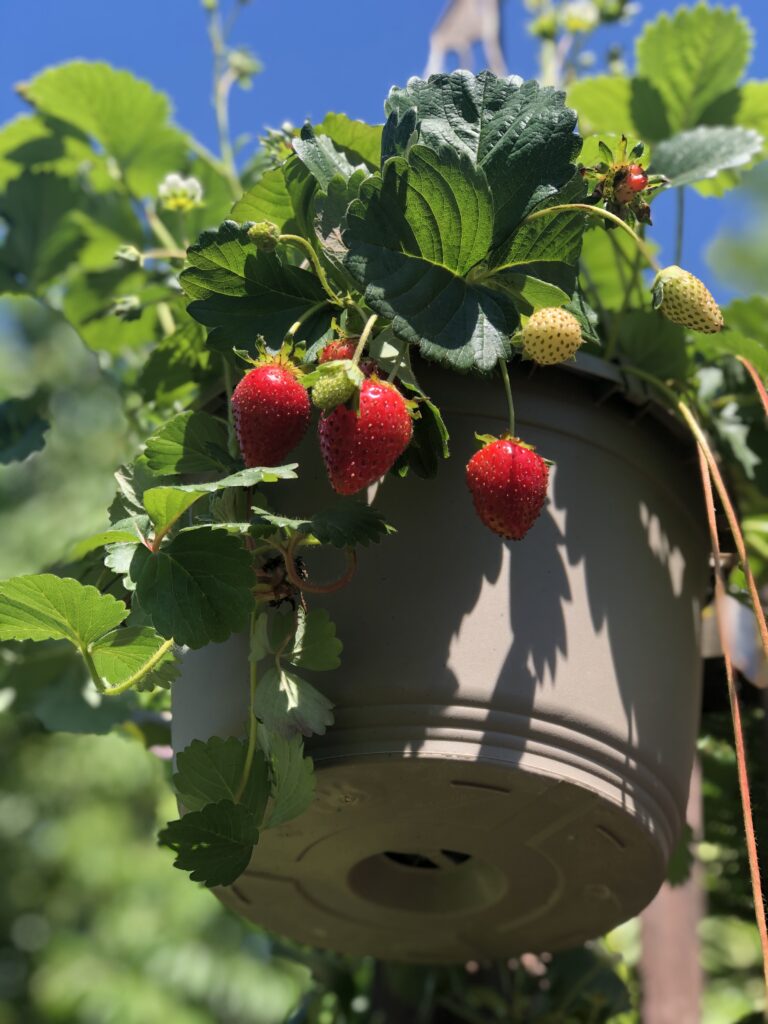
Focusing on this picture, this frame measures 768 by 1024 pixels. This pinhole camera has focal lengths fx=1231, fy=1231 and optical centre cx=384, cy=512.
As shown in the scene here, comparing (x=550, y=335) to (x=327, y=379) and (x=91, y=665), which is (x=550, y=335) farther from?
(x=91, y=665)

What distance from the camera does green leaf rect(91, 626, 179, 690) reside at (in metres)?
0.72

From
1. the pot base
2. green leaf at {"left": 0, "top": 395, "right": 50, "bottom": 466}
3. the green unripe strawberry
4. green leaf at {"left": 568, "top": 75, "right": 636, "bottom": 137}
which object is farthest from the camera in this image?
green leaf at {"left": 568, "top": 75, "right": 636, "bottom": 137}

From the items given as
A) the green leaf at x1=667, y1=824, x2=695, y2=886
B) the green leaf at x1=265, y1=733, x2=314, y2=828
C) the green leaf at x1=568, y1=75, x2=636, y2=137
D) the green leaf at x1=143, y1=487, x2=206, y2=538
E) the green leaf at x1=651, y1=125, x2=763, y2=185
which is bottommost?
the green leaf at x1=265, y1=733, x2=314, y2=828

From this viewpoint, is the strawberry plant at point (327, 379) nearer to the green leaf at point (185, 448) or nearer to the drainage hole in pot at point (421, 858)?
the green leaf at point (185, 448)

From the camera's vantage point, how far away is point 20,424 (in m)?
1.16

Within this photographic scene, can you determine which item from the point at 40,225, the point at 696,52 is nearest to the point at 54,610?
the point at 40,225

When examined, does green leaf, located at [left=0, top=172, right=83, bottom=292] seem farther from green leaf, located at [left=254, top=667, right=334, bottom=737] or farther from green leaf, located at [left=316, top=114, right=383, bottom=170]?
green leaf, located at [left=254, top=667, right=334, bottom=737]

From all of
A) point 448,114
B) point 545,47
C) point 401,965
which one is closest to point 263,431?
point 448,114

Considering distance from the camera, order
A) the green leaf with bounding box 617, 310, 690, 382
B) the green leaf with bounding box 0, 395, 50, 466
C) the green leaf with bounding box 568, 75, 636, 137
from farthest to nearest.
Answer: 1. the green leaf with bounding box 568, 75, 636, 137
2. the green leaf with bounding box 0, 395, 50, 466
3. the green leaf with bounding box 617, 310, 690, 382

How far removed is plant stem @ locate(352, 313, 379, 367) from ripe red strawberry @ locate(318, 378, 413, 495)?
2 cm

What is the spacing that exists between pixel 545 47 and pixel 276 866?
1392 millimetres

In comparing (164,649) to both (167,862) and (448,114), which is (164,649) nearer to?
(448,114)

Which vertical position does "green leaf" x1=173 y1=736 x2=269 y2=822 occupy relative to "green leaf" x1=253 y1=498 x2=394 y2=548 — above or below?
below

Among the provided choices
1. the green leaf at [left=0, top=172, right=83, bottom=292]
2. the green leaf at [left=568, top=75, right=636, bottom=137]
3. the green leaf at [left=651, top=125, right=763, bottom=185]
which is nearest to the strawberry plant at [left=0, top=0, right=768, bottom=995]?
the green leaf at [left=651, top=125, right=763, bottom=185]
